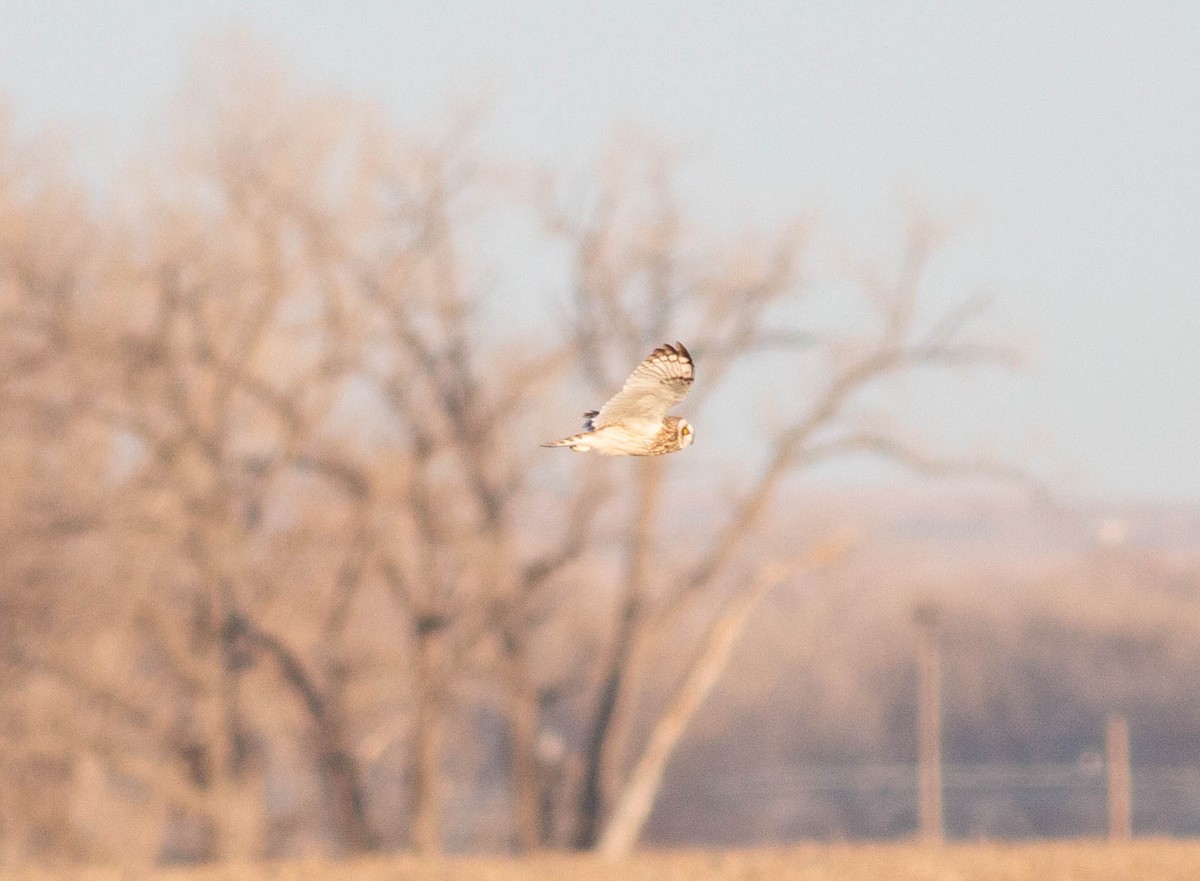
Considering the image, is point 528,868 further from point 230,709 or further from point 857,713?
point 857,713

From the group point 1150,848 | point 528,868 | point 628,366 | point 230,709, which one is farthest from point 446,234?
point 1150,848

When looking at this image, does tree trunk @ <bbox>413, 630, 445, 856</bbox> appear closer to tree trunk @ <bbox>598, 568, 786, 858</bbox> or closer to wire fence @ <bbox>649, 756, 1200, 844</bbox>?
tree trunk @ <bbox>598, 568, 786, 858</bbox>

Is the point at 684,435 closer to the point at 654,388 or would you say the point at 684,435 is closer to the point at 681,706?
the point at 654,388

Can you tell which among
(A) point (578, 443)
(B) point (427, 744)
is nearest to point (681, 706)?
(B) point (427, 744)

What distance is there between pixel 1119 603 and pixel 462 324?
61.2 metres

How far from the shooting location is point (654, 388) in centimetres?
480

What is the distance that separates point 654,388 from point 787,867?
12475 millimetres

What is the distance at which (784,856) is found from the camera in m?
17.7

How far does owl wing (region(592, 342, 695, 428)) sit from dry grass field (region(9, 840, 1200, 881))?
11551 millimetres

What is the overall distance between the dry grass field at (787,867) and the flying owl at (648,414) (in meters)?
11.6

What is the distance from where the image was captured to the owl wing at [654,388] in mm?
4719

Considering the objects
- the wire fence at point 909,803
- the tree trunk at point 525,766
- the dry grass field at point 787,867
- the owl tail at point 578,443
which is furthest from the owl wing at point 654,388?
the wire fence at point 909,803

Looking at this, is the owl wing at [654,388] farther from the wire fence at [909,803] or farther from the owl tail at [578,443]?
the wire fence at [909,803]

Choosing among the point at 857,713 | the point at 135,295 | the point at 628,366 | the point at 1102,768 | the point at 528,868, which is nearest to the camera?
the point at 528,868
